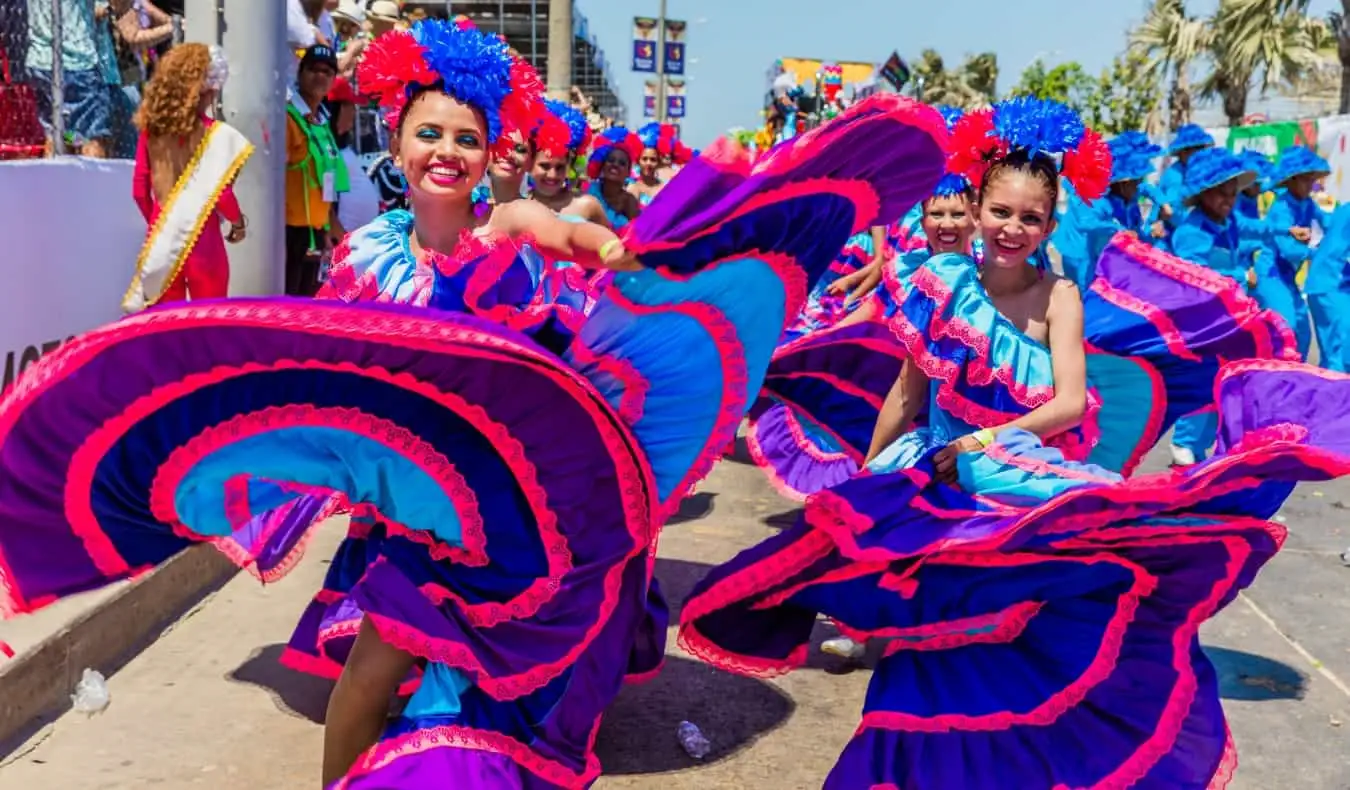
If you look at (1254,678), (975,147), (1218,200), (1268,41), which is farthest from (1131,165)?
(1268,41)

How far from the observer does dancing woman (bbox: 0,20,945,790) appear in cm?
258

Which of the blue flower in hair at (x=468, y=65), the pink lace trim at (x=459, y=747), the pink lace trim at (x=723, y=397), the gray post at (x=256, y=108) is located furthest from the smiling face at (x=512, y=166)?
the pink lace trim at (x=459, y=747)

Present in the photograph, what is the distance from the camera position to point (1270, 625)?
520 cm

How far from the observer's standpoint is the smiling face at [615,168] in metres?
8.42

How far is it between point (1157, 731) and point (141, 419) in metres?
2.26

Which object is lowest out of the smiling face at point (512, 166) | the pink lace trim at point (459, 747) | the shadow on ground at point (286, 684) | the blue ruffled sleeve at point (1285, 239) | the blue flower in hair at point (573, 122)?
the shadow on ground at point (286, 684)

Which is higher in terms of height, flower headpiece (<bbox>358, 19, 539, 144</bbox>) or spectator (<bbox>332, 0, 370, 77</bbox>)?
spectator (<bbox>332, 0, 370, 77</bbox>)

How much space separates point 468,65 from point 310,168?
4599 mm

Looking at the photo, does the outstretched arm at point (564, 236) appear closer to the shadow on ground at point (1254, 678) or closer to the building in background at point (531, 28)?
the shadow on ground at point (1254, 678)

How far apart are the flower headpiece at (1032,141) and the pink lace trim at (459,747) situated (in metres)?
1.82

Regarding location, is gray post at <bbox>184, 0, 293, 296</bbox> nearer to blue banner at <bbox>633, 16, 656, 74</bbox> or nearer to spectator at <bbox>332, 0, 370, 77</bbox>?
spectator at <bbox>332, 0, 370, 77</bbox>

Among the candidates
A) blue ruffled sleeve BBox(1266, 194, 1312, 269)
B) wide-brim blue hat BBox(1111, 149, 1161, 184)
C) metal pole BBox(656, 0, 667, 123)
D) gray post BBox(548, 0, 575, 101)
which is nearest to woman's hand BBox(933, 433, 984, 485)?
wide-brim blue hat BBox(1111, 149, 1161, 184)

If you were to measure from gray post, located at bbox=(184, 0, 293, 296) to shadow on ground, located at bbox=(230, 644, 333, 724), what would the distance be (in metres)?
2.22

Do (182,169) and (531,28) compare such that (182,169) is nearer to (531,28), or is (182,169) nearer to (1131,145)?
(1131,145)
